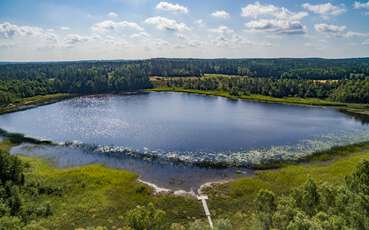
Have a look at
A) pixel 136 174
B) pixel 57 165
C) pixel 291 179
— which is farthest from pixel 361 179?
pixel 57 165

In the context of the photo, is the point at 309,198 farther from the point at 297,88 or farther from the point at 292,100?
the point at 297,88

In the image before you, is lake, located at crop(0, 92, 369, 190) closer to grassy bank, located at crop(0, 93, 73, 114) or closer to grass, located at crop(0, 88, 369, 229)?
grass, located at crop(0, 88, 369, 229)

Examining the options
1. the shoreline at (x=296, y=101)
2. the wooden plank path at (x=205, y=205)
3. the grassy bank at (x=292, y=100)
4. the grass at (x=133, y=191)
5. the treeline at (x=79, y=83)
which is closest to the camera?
the grass at (x=133, y=191)

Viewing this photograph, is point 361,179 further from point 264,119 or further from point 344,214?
point 264,119

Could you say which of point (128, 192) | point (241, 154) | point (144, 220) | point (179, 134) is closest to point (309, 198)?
point (144, 220)

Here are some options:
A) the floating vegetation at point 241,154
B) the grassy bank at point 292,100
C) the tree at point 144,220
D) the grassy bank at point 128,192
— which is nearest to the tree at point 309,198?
the grassy bank at point 128,192

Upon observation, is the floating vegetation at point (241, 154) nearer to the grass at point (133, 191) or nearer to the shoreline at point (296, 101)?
the grass at point (133, 191)

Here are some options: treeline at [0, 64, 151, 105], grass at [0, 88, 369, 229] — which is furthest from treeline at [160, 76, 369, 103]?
grass at [0, 88, 369, 229]
